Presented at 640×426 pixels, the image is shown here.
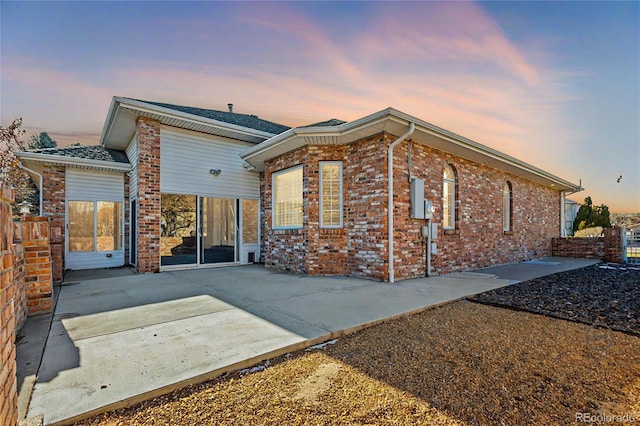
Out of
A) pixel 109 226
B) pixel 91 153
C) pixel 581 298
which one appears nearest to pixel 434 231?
pixel 581 298

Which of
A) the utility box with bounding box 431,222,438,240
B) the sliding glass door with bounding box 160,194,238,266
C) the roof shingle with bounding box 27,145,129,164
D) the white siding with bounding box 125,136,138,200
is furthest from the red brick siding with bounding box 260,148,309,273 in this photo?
the roof shingle with bounding box 27,145,129,164

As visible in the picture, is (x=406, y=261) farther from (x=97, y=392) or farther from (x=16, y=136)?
(x=16, y=136)

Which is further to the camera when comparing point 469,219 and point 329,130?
point 469,219

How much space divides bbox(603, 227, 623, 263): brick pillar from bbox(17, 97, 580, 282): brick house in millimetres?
3286

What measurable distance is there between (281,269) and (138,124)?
5.48m

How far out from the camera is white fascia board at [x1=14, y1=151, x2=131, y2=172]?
8.24 m

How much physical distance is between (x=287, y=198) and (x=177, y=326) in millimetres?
5141

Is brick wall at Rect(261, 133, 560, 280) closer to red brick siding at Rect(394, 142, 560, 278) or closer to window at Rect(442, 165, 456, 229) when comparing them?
red brick siding at Rect(394, 142, 560, 278)

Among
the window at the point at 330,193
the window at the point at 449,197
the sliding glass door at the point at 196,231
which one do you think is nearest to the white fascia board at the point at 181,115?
the sliding glass door at the point at 196,231

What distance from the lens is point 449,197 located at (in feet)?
28.1

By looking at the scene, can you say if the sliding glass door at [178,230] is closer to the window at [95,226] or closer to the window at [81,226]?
the window at [95,226]

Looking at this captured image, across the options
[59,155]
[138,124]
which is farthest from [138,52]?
[59,155]

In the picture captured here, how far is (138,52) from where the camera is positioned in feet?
25.3

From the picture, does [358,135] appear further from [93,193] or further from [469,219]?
[93,193]
